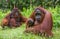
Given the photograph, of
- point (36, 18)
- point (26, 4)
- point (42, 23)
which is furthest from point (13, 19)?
point (26, 4)

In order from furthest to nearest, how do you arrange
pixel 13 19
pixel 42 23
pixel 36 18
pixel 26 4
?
pixel 26 4
pixel 13 19
pixel 36 18
pixel 42 23

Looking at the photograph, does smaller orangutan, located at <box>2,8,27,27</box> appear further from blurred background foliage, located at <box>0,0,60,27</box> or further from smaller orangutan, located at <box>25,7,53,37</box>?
blurred background foliage, located at <box>0,0,60,27</box>

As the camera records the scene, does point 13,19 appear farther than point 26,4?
No

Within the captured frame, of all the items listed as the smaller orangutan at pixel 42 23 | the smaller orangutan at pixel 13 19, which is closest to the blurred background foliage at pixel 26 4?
the smaller orangutan at pixel 13 19

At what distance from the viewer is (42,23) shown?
6660 mm

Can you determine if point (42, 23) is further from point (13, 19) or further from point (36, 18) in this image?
point (13, 19)

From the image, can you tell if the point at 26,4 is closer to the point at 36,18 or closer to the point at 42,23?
the point at 36,18

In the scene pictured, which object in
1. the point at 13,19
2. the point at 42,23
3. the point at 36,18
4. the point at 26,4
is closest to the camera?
the point at 42,23

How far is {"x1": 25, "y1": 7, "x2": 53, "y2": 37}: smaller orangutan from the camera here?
660 centimetres

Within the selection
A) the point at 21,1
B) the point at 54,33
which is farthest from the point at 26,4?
the point at 54,33

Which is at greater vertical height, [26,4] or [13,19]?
[13,19]

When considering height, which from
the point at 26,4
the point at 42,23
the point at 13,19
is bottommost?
the point at 26,4

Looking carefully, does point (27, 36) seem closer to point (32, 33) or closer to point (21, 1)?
point (32, 33)

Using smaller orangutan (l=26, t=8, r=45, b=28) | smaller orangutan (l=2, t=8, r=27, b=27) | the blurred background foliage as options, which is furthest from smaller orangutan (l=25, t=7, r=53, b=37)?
the blurred background foliage
